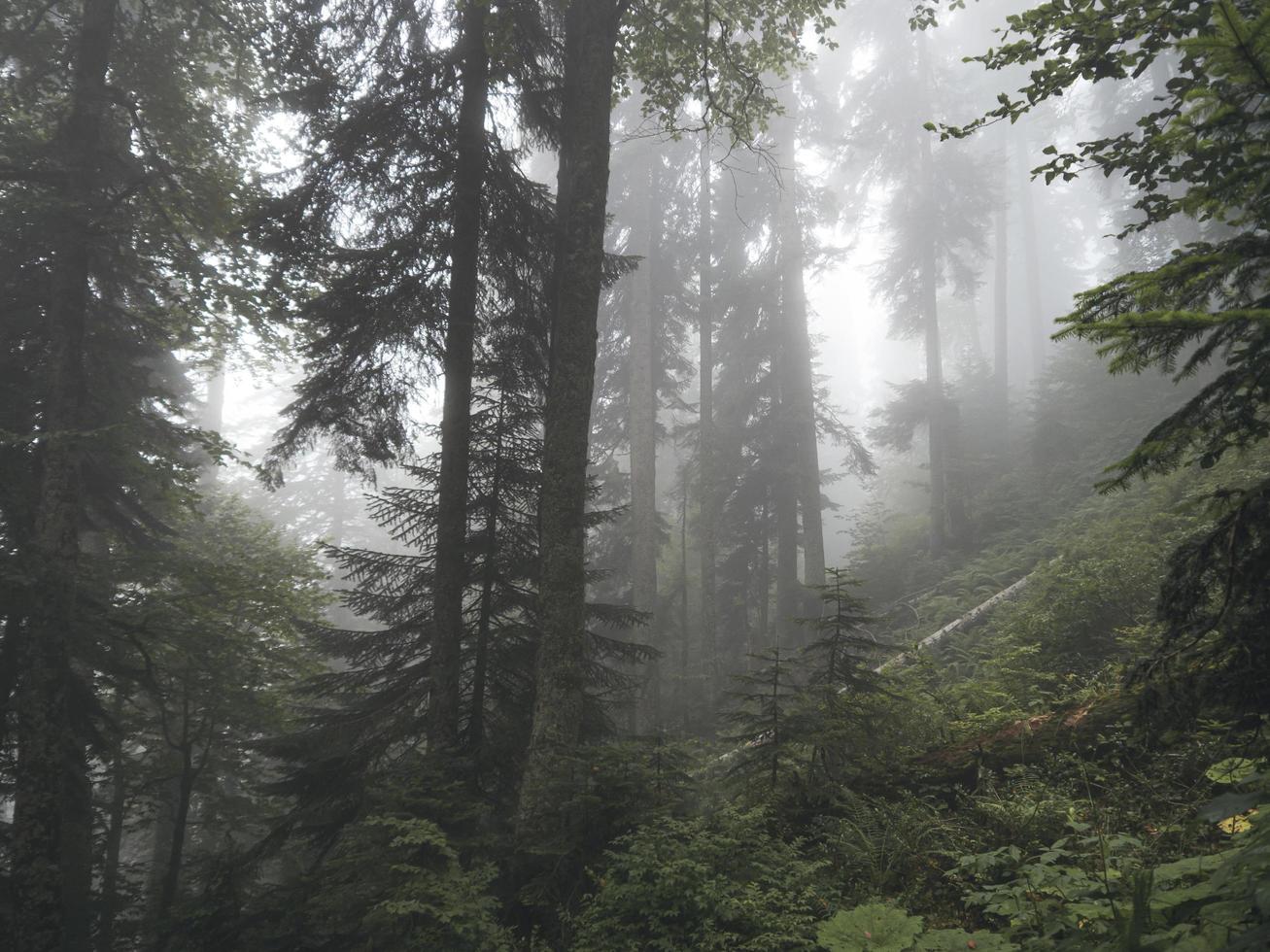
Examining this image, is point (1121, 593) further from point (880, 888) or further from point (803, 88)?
point (803, 88)

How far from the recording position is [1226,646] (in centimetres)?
273

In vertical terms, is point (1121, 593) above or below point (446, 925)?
above

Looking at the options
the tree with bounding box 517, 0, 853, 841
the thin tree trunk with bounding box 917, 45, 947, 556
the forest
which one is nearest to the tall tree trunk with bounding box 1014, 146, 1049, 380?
the thin tree trunk with bounding box 917, 45, 947, 556

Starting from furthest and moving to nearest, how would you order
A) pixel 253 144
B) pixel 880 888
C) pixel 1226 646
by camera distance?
pixel 253 144 < pixel 880 888 < pixel 1226 646

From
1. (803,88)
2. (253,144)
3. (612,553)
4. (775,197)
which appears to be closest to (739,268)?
(775,197)

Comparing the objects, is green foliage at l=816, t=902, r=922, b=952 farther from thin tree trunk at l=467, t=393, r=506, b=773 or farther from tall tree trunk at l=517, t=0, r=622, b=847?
thin tree trunk at l=467, t=393, r=506, b=773

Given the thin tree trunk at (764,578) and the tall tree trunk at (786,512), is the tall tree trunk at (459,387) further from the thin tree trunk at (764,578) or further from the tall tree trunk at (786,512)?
the thin tree trunk at (764,578)

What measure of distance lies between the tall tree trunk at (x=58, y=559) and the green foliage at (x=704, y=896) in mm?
7022

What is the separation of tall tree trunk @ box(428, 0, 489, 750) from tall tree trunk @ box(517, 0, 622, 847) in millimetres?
1423

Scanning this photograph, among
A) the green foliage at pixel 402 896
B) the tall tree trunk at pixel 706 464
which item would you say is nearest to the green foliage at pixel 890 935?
the green foliage at pixel 402 896

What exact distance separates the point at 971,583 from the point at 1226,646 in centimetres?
1378

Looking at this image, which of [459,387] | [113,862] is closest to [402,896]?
[459,387]

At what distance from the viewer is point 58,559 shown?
8273mm

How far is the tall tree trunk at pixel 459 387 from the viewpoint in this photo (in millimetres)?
7535
